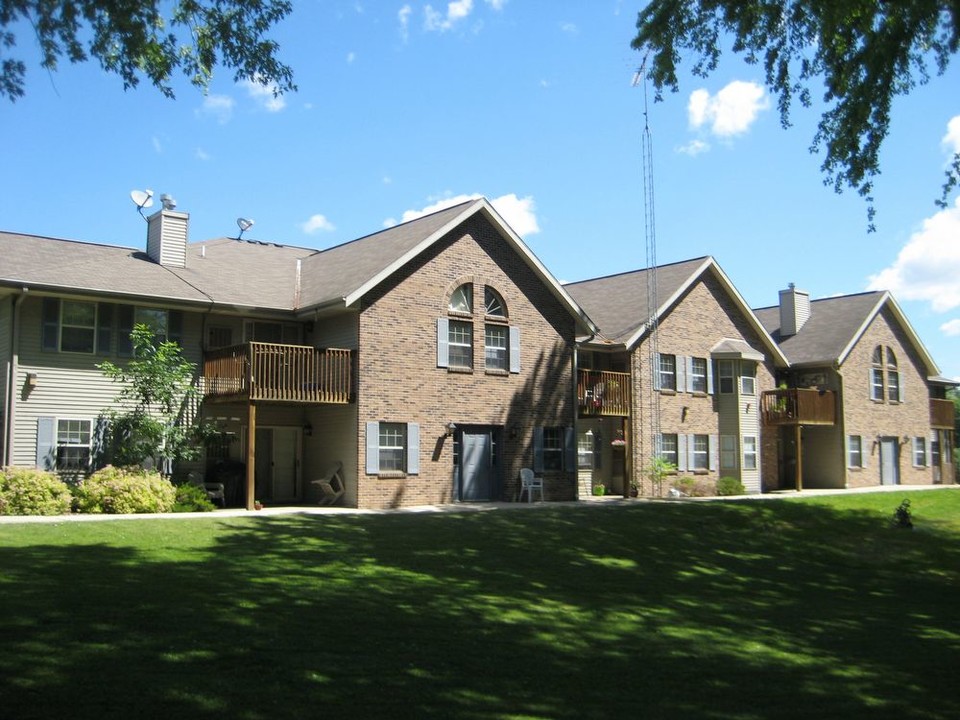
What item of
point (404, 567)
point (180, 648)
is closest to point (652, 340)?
point (404, 567)

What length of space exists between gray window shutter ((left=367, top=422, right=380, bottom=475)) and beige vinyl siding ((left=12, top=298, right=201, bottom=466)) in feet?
19.3

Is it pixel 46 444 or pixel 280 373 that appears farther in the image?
pixel 280 373

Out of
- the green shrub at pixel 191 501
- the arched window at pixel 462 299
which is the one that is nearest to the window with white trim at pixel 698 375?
the arched window at pixel 462 299

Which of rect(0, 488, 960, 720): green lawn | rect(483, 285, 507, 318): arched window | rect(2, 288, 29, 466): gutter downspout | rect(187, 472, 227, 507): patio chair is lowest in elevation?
rect(0, 488, 960, 720): green lawn

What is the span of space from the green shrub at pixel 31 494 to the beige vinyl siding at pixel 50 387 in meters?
2.02

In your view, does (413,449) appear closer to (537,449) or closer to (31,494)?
(537,449)

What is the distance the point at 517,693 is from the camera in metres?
8.72

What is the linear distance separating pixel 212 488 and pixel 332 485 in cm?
279

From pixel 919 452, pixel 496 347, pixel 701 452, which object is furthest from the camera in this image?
pixel 919 452

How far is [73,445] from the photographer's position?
71.0ft

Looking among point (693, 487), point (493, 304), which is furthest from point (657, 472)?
point (493, 304)

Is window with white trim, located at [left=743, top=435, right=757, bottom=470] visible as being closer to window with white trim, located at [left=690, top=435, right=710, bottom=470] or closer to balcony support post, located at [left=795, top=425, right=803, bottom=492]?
window with white trim, located at [left=690, top=435, right=710, bottom=470]

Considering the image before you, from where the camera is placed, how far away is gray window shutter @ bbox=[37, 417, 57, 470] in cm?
2117

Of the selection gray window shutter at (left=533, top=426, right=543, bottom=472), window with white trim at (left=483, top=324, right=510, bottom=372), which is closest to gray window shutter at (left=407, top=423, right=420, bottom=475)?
window with white trim at (left=483, top=324, right=510, bottom=372)
